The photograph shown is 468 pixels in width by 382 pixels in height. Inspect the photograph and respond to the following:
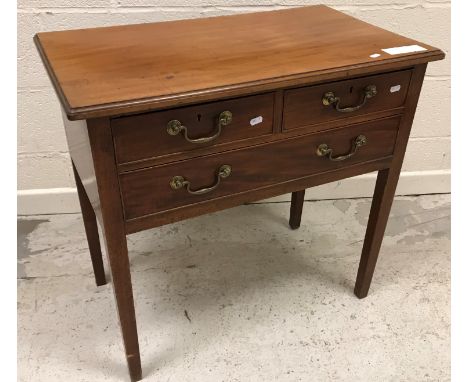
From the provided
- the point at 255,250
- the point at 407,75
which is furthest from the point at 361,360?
the point at 407,75

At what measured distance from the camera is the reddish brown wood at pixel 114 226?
0.99 m

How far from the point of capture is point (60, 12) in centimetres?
164

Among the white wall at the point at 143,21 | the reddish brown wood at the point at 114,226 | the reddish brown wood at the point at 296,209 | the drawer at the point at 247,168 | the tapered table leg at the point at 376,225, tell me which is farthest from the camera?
the reddish brown wood at the point at 296,209

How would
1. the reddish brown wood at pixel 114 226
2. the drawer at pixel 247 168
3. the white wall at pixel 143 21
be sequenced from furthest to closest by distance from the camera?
the white wall at pixel 143 21 → the drawer at pixel 247 168 → the reddish brown wood at pixel 114 226

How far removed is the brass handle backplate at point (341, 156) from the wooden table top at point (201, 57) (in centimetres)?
21

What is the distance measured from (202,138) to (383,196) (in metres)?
0.66

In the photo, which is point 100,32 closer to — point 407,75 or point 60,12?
point 60,12

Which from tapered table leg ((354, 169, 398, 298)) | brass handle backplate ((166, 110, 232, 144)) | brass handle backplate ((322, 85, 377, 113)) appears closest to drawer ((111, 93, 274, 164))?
brass handle backplate ((166, 110, 232, 144))

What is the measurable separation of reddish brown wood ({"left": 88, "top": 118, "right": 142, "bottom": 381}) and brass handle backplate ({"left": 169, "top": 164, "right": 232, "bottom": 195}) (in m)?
→ 0.13

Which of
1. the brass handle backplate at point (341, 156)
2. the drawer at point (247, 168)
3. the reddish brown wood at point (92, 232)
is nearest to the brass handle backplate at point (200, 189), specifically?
the drawer at point (247, 168)

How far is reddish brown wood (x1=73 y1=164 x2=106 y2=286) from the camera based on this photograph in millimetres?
1507

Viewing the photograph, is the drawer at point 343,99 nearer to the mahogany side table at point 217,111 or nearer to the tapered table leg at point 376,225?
the mahogany side table at point 217,111

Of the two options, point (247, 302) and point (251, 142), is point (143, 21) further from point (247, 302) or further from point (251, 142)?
point (247, 302)

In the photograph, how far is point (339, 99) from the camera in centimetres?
119
